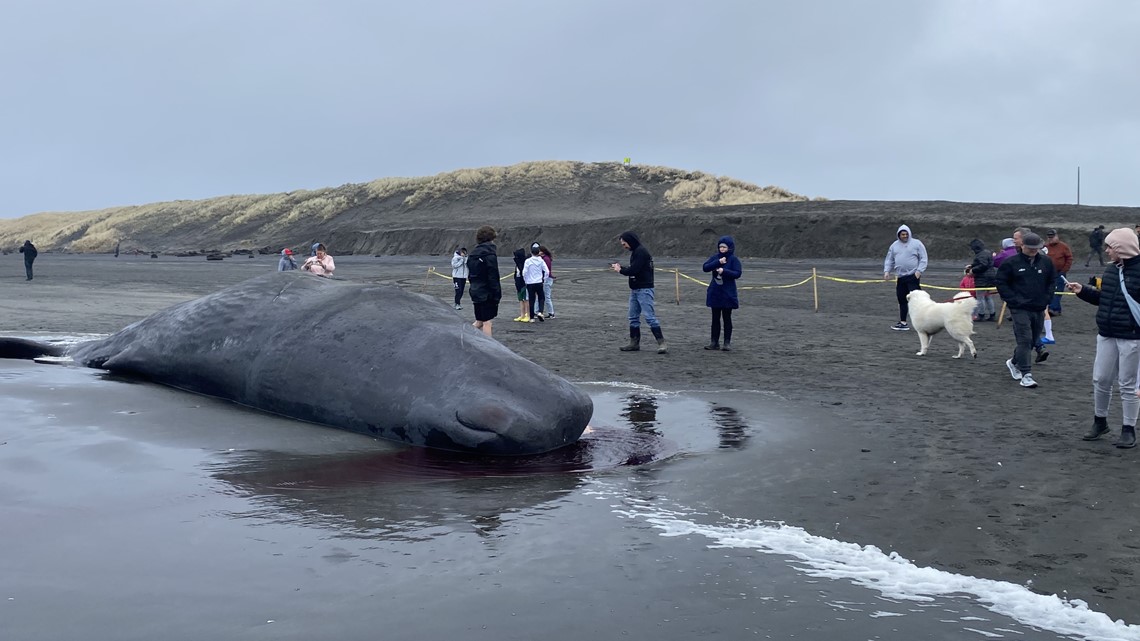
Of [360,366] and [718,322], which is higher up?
[360,366]

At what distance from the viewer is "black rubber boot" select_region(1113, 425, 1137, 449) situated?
313 inches

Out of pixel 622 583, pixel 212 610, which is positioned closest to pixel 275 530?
pixel 212 610

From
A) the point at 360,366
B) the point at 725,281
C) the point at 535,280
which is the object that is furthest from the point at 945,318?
the point at 360,366

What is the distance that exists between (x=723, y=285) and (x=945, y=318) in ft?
9.91

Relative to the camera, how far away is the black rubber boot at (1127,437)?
795 cm

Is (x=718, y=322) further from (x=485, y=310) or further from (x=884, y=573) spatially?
(x=884, y=573)

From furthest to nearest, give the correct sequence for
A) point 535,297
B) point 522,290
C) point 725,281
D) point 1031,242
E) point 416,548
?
point 522,290, point 535,297, point 725,281, point 1031,242, point 416,548

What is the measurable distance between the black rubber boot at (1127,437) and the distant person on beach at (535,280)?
12.1 m

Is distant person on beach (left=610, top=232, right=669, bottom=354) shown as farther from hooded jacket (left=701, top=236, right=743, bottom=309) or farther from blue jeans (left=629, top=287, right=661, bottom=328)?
hooded jacket (left=701, top=236, right=743, bottom=309)

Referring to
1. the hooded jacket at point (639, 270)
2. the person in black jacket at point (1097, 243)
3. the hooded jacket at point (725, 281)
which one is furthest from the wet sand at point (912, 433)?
the person in black jacket at point (1097, 243)

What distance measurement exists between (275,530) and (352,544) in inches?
20.1

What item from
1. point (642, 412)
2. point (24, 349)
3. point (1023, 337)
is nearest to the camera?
point (642, 412)

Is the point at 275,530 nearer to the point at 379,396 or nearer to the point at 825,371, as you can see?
the point at 379,396

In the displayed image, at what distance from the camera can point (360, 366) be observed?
7.96 metres
